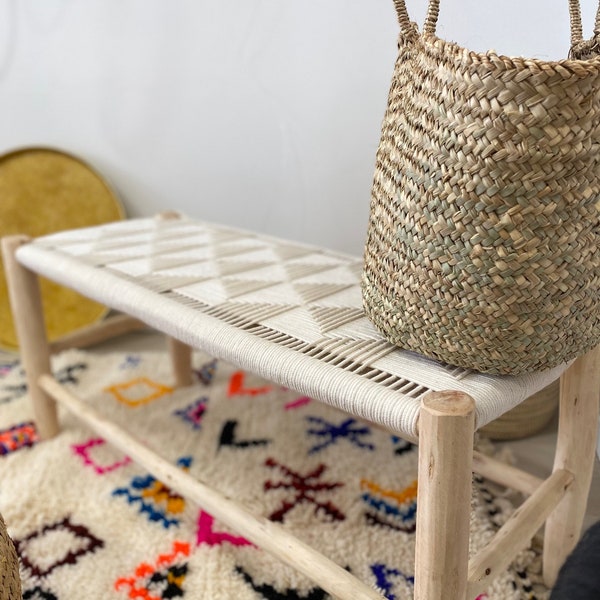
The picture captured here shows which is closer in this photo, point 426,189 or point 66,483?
point 426,189

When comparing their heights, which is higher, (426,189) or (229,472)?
(426,189)

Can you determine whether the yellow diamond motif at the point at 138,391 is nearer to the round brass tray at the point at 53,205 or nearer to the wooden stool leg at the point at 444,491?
the round brass tray at the point at 53,205

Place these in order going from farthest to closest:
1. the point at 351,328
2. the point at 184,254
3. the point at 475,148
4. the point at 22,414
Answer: the point at 22,414 < the point at 184,254 < the point at 351,328 < the point at 475,148

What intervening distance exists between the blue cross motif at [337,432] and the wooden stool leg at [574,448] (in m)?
0.31

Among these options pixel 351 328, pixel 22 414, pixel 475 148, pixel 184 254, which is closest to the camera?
pixel 475 148

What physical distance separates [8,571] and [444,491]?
362 mm

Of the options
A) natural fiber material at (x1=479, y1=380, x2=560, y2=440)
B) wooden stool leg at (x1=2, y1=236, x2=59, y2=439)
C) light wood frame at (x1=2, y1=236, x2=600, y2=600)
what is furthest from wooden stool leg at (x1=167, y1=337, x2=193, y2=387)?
natural fiber material at (x1=479, y1=380, x2=560, y2=440)

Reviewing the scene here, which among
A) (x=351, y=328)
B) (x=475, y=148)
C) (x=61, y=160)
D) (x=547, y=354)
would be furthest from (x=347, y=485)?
(x=61, y=160)

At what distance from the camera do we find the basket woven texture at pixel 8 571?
1.64 ft

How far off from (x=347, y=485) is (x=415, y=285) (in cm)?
46

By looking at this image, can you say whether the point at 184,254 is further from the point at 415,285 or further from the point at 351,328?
the point at 415,285

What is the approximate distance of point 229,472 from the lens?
890 mm

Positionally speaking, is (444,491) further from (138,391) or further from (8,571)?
(138,391)

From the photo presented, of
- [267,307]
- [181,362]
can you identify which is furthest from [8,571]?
[181,362]
